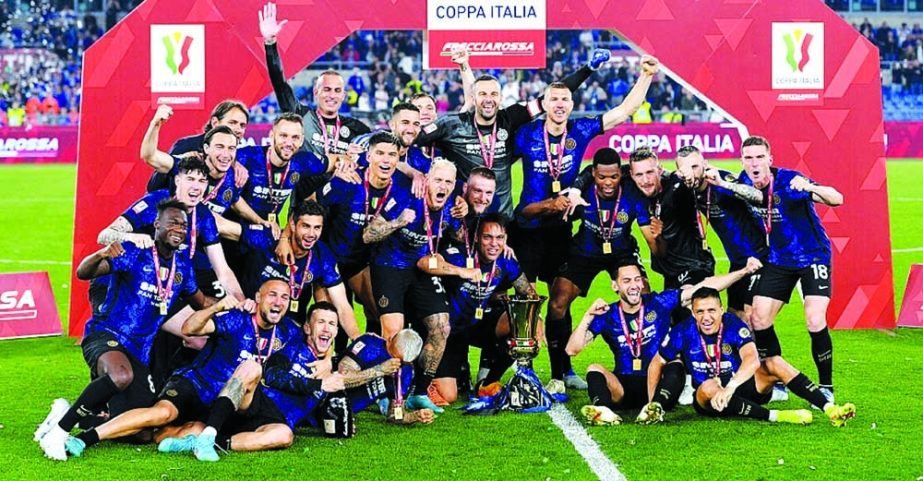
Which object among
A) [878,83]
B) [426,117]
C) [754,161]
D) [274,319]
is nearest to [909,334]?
[878,83]

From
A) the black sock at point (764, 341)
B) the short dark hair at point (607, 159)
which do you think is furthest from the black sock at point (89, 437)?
the black sock at point (764, 341)

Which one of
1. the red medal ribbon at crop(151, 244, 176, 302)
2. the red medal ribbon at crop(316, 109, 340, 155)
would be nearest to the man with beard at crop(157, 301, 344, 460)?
the red medal ribbon at crop(151, 244, 176, 302)

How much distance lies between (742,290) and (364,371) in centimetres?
302

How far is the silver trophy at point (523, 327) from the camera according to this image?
30.8 ft

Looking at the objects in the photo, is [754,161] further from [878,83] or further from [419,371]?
[878,83]

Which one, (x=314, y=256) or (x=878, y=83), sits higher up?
(x=878, y=83)

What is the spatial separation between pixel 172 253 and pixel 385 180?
5.53 feet

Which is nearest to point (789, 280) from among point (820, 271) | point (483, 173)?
point (820, 271)

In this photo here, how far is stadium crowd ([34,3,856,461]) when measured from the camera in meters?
Result: 8.23

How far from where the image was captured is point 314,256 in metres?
9.08

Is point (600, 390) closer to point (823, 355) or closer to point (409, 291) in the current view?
point (409, 291)

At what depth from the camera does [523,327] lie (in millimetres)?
9422

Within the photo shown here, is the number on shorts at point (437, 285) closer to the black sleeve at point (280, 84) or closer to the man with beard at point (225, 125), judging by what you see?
the man with beard at point (225, 125)

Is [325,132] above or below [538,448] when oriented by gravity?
above
